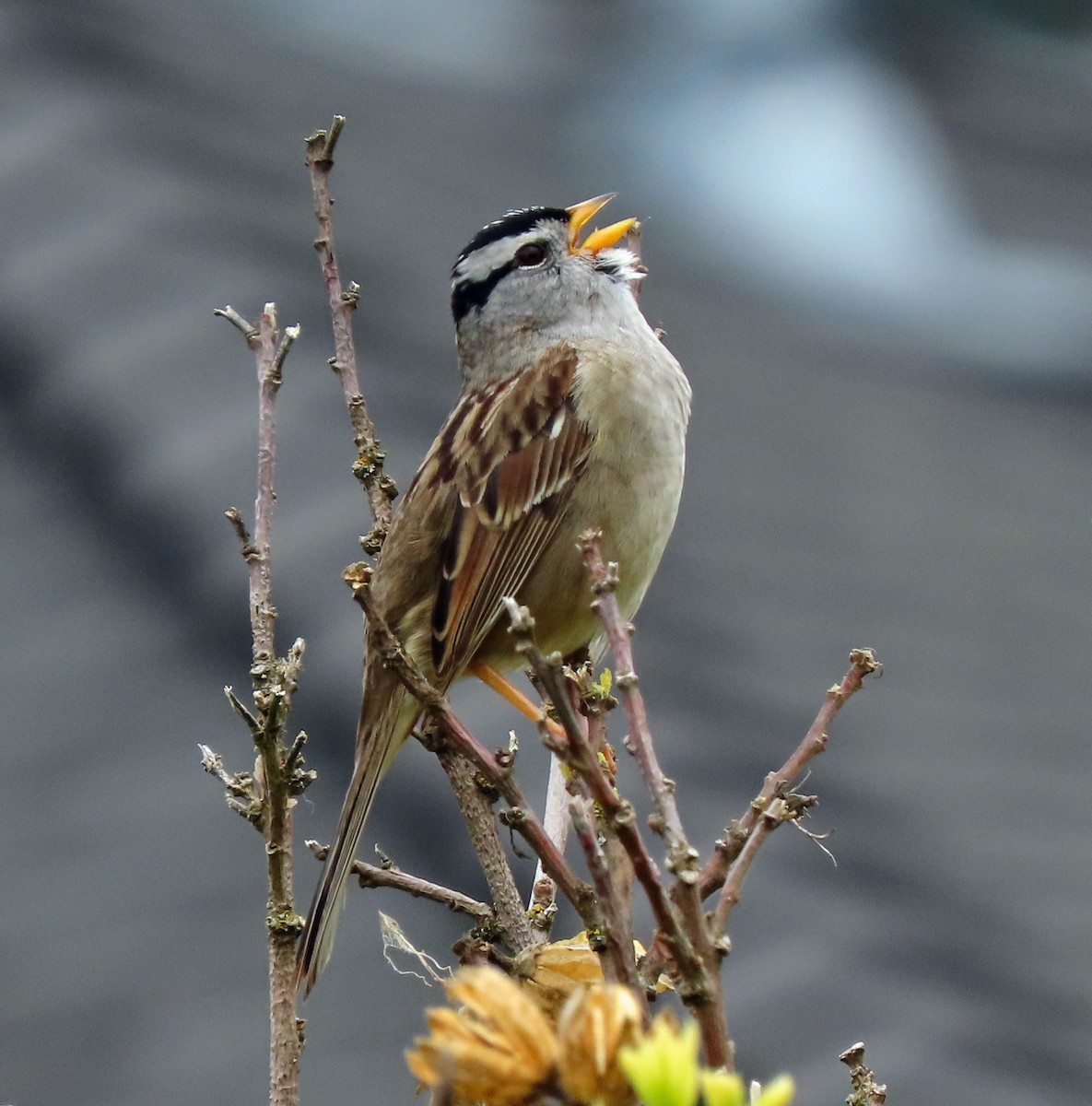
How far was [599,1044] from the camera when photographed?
0.97m

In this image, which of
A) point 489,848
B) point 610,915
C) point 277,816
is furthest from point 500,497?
point 610,915

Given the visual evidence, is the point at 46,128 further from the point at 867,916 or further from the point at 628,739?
the point at 628,739

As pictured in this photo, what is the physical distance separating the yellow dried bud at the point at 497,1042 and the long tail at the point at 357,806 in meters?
1.29

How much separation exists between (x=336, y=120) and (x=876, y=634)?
2.91 meters

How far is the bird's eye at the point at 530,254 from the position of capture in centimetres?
373

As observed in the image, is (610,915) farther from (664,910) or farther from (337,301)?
(337,301)

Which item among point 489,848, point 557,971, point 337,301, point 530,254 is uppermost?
point 530,254

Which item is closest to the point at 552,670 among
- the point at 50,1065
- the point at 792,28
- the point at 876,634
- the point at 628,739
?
the point at 628,739

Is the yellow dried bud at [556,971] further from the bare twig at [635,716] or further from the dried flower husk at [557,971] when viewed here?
the bare twig at [635,716]

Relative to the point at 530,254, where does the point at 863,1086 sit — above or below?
below

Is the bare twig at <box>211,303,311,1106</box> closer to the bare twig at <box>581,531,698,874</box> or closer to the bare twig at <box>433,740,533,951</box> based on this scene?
the bare twig at <box>433,740,533,951</box>

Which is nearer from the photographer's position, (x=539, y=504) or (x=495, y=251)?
(x=539, y=504)

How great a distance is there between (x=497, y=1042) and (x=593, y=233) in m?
2.96

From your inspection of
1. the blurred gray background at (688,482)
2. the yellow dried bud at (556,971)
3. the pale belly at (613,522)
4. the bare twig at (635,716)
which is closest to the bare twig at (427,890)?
the yellow dried bud at (556,971)
